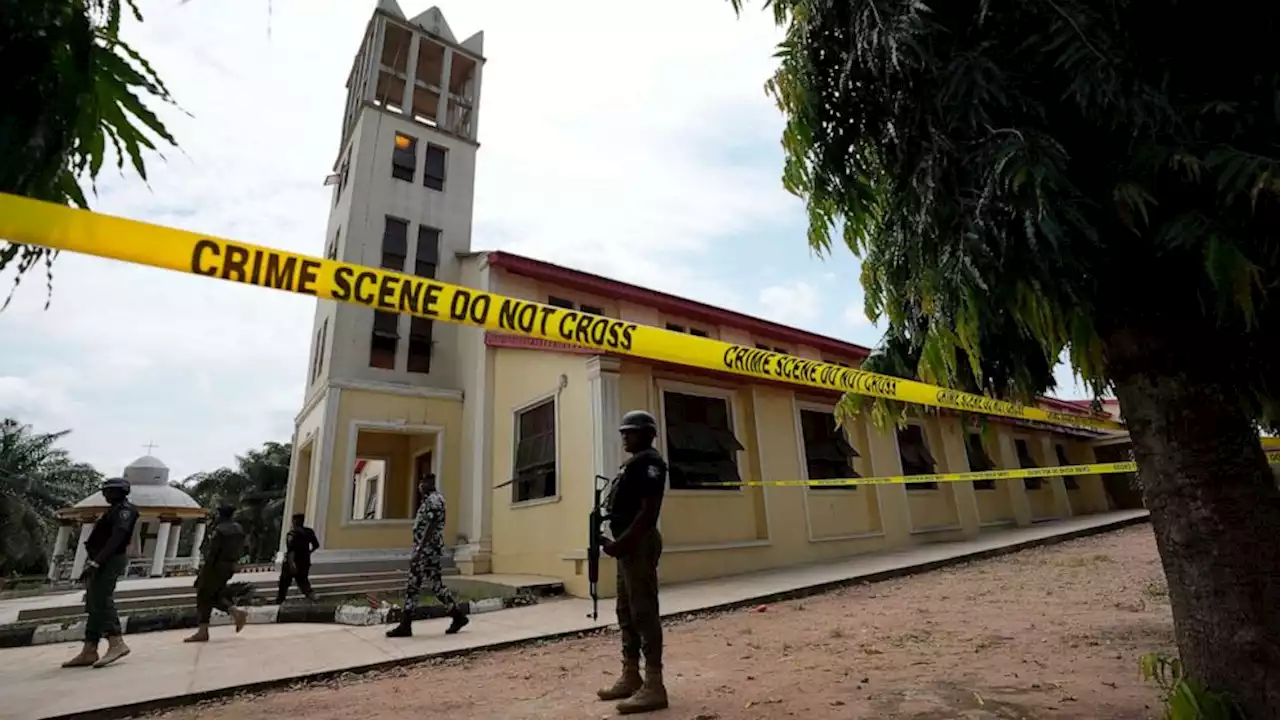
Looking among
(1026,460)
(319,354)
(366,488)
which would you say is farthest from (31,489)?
(1026,460)

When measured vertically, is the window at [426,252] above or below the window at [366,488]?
above

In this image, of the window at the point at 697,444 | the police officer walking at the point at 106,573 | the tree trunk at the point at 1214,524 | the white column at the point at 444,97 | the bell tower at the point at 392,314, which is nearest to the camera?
the tree trunk at the point at 1214,524

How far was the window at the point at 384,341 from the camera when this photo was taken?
1432 centimetres

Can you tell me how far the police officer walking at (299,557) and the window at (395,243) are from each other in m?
7.57

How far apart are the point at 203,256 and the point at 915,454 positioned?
1468 centimetres

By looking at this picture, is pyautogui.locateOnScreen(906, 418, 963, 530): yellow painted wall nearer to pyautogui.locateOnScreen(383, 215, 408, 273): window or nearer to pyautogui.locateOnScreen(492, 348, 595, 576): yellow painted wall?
pyautogui.locateOnScreen(492, 348, 595, 576): yellow painted wall

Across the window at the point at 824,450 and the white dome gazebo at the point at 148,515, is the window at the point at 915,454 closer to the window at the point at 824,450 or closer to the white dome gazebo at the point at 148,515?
the window at the point at 824,450

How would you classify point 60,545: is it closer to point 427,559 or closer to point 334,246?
point 334,246

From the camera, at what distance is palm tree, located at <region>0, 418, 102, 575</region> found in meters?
Result: 19.6

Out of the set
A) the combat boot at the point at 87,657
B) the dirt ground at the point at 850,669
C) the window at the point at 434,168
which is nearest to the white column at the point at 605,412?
the dirt ground at the point at 850,669

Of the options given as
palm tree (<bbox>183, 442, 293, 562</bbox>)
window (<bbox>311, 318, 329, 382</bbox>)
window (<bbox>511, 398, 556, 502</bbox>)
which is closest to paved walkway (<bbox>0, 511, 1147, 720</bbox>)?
window (<bbox>511, 398, 556, 502</bbox>)

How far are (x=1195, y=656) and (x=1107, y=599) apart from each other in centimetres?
484

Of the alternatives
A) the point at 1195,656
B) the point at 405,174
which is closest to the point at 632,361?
the point at 1195,656

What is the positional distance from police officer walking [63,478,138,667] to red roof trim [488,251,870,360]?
9.58 meters
